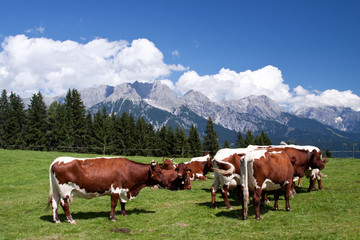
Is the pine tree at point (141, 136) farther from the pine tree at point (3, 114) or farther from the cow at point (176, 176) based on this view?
the cow at point (176, 176)

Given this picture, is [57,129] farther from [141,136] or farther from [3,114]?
[141,136]

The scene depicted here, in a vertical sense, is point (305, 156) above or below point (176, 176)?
above

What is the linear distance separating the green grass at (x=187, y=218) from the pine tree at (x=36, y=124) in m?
61.0

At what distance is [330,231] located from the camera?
8555 millimetres

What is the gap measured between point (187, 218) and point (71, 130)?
72.1 m

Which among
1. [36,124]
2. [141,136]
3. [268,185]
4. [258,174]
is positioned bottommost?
[268,185]

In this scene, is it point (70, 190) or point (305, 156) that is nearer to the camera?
point (70, 190)

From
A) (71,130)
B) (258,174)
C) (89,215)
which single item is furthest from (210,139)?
(258,174)

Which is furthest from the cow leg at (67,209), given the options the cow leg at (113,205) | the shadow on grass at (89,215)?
the cow leg at (113,205)

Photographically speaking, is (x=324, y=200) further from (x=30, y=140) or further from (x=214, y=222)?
(x=30, y=140)

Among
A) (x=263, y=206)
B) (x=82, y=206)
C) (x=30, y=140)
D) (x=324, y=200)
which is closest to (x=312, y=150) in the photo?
(x=324, y=200)

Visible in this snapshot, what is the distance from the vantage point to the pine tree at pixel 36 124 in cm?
7225

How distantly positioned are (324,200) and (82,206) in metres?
12.3

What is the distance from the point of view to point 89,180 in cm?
1138
